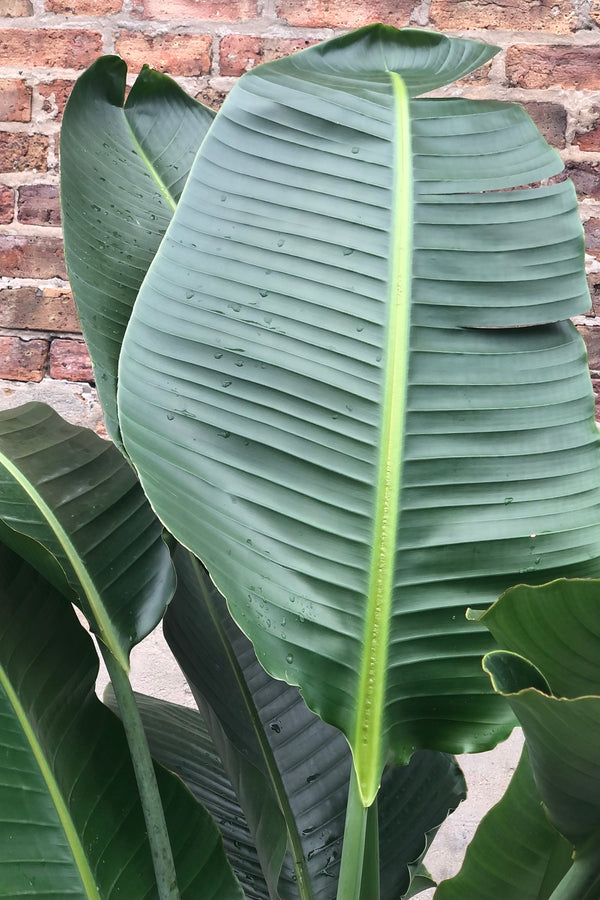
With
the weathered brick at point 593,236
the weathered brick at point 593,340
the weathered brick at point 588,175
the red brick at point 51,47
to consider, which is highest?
the red brick at point 51,47

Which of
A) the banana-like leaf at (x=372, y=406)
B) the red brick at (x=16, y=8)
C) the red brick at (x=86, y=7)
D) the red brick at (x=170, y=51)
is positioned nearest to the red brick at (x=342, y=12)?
the red brick at (x=170, y=51)

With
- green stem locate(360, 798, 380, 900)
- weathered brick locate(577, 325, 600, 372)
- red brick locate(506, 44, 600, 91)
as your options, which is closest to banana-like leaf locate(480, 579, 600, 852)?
green stem locate(360, 798, 380, 900)

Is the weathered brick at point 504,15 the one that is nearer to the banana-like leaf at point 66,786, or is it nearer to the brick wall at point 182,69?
the brick wall at point 182,69

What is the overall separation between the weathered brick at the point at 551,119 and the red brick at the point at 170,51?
18.8 inches

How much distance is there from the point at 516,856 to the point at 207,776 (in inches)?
10.5

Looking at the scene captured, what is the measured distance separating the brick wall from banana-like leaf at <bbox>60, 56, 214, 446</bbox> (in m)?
0.62

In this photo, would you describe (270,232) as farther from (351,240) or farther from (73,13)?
(73,13)

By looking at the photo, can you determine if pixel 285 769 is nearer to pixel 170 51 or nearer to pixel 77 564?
pixel 77 564

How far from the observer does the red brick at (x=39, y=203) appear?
4.29 ft

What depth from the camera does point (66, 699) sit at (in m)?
0.51

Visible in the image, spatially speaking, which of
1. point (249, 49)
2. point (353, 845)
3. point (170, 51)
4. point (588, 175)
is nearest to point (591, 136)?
point (588, 175)

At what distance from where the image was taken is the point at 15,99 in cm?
129

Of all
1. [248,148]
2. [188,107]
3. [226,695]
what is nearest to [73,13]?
[188,107]

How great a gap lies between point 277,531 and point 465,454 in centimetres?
10
